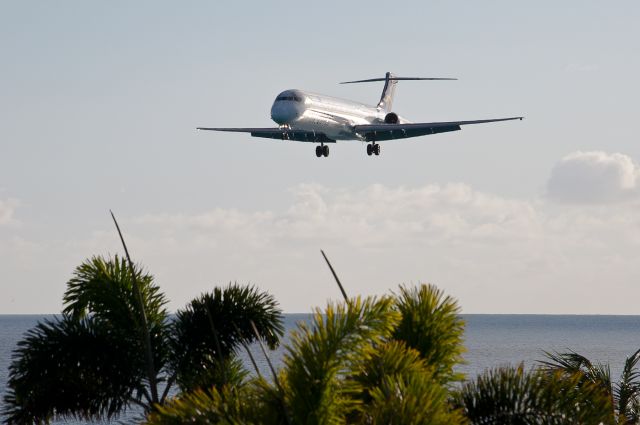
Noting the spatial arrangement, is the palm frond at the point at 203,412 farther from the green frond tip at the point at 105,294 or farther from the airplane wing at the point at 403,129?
the airplane wing at the point at 403,129

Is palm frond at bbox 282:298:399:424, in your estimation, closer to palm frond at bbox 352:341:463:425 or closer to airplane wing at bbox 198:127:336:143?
palm frond at bbox 352:341:463:425

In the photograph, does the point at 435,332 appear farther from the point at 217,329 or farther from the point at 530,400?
the point at 217,329

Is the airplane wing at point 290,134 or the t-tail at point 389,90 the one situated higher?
the t-tail at point 389,90

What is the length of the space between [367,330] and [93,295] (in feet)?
27.8

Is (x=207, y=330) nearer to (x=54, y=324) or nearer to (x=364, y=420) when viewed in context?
(x=54, y=324)

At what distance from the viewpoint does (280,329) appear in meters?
18.4

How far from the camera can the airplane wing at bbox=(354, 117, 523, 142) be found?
70.4 m

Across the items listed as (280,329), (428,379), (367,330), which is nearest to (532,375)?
(428,379)

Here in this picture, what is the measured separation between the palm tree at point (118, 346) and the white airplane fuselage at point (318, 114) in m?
47.9

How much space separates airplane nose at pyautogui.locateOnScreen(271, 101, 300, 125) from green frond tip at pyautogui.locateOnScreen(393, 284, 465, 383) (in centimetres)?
5292

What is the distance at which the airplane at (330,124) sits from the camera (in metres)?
67.0

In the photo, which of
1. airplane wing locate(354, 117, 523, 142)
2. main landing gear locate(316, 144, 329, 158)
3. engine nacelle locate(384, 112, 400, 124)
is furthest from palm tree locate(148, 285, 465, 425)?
engine nacelle locate(384, 112, 400, 124)

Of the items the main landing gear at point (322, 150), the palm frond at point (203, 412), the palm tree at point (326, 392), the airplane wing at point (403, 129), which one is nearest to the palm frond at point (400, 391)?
the palm tree at point (326, 392)

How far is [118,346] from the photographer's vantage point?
18281 millimetres
